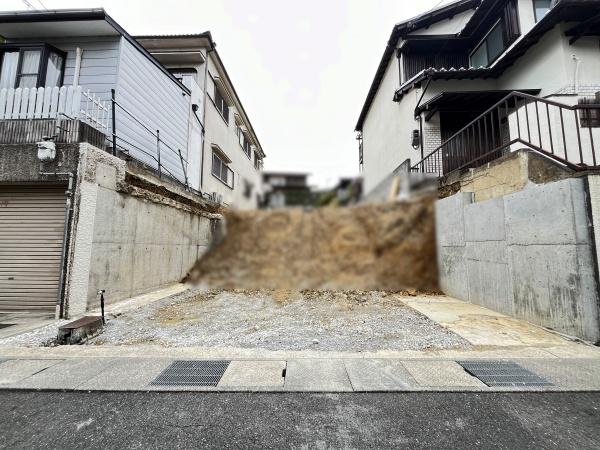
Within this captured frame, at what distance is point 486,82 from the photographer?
8930 mm

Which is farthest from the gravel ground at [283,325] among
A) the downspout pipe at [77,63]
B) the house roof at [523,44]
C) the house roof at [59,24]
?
the house roof at [523,44]

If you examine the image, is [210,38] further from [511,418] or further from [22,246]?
[511,418]

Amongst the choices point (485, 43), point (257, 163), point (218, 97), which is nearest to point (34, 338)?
point (218, 97)

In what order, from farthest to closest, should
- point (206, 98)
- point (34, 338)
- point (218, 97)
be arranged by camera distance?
point (218, 97), point (206, 98), point (34, 338)

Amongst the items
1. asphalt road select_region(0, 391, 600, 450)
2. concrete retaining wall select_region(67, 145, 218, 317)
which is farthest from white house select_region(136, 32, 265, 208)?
asphalt road select_region(0, 391, 600, 450)

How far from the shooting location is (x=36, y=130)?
4.83m

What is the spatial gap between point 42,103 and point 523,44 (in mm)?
11709

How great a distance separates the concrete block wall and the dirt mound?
209 centimetres

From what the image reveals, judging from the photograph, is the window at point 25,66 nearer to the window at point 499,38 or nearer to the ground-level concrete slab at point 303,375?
the ground-level concrete slab at point 303,375

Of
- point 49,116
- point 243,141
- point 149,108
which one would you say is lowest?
point 49,116

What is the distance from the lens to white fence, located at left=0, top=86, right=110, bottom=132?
500 cm

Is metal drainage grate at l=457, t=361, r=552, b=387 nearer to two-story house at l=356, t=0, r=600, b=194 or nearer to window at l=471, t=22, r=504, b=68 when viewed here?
two-story house at l=356, t=0, r=600, b=194

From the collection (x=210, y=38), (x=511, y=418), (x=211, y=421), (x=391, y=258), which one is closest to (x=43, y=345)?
(x=211, y=421)

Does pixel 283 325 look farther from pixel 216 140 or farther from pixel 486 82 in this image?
pixel 486 82
